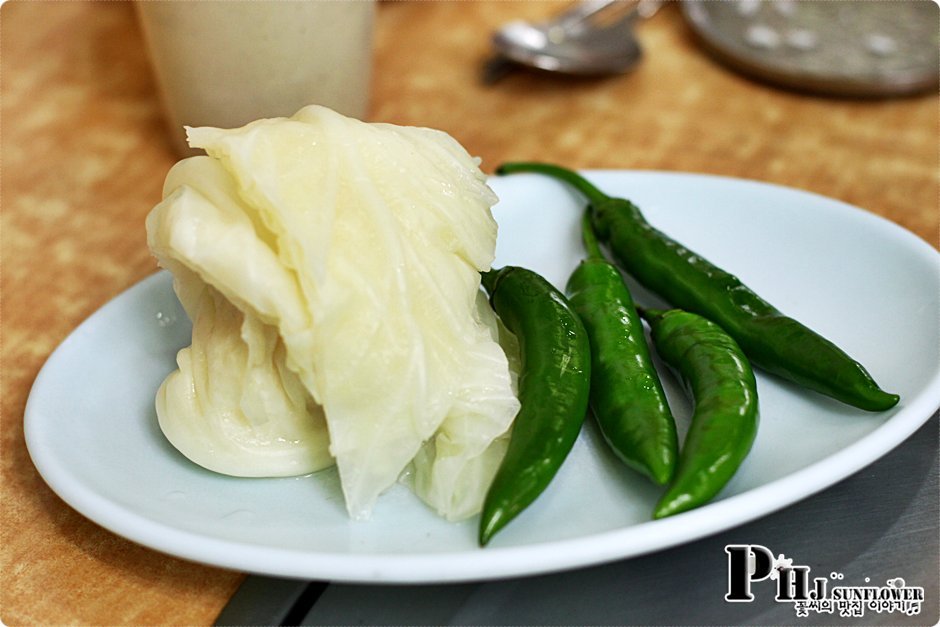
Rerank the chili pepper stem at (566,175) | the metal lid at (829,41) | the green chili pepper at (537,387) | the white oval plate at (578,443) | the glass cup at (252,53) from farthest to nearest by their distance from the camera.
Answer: the metal lid at (829,41) < the glass cup at (252,53) < the chili pepper stem at (566,175) < the green chili pepper at (537,387) < the white oval plate at (578,443)

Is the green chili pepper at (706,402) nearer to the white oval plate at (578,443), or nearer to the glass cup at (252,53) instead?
the white oval plate at (578,443)

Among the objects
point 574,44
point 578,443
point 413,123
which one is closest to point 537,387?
point 578,443

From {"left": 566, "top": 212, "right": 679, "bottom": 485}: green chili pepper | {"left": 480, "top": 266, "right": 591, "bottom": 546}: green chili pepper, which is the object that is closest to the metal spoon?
{"left": 566, "top": 212, "right": 679, "bottom": 485}: green chili pepper

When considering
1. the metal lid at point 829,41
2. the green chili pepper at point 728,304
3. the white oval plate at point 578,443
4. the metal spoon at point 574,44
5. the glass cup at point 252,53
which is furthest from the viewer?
the metal spoon at point 574,44

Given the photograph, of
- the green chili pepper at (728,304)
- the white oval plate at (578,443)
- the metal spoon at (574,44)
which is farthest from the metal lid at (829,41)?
the green chili pepper at (728,304)

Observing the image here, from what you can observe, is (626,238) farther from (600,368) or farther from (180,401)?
(180,401)
